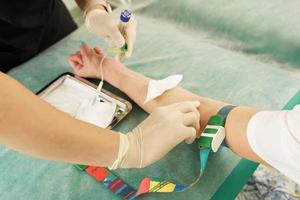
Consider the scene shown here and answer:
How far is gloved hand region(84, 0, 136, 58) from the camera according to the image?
1358 mm

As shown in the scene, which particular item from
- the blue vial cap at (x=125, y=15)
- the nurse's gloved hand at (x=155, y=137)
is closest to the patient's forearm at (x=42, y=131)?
the nurse's gloved hand at (x=155, y=137)

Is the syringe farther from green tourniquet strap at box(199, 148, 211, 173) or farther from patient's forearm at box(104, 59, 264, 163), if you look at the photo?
green tourniquet strap at box(199, 148, 211, 173)

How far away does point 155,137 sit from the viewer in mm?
1021

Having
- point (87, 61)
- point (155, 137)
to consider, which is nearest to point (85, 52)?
point (87, 61)

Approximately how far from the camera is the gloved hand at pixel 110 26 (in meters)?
1.36

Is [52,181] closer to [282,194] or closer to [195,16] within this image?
[282,194]

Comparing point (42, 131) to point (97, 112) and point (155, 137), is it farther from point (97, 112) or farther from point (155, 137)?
point (97, 112)

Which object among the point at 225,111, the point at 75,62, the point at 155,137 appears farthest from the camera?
the point at 75,62

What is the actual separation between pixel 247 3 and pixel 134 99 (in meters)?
0.85

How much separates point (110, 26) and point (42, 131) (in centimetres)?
66

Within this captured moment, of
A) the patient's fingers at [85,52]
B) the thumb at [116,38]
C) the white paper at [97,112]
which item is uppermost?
the thumb at [116,38]

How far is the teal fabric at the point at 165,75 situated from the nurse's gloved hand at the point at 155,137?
131 millimetres

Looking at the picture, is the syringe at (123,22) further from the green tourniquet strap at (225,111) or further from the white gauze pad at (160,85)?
the green tourniquet strap at (225,111)

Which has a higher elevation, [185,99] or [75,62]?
[75,62]
